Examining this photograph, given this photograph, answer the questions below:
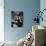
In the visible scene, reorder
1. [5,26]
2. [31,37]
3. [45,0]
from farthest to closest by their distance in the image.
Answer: [5,26]
[45,0]
[31,37]

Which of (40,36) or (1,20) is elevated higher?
(1,20)

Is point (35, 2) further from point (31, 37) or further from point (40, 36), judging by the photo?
point (40, 36)

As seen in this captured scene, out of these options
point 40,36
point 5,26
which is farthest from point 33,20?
point 40,36

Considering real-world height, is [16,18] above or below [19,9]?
below

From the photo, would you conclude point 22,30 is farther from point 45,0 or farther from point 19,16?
point 45,0

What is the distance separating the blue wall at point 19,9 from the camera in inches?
204

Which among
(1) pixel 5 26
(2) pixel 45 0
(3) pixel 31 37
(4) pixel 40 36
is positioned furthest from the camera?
(1) pixel 5 26

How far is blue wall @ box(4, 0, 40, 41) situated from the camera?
17.0ft

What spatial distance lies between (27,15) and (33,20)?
30cm

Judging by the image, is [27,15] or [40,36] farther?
[27,15]

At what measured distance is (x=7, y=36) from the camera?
520 centimetres

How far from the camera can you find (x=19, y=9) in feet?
17.1

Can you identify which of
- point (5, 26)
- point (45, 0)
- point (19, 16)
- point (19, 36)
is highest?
point (45, 0)

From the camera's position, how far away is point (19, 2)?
5195 millimetres
